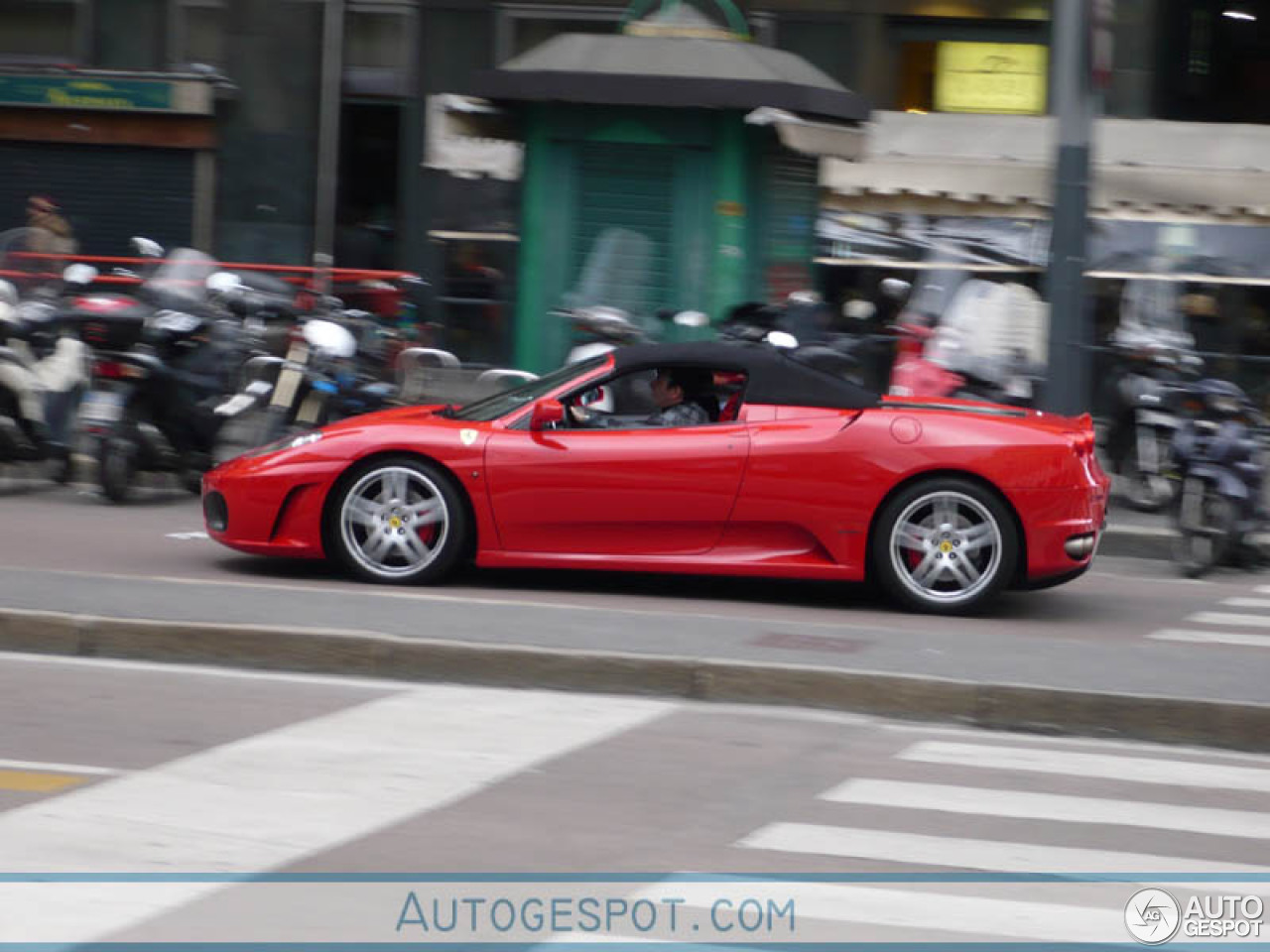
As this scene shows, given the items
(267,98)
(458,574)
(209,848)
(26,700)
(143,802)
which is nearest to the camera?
(209,848)

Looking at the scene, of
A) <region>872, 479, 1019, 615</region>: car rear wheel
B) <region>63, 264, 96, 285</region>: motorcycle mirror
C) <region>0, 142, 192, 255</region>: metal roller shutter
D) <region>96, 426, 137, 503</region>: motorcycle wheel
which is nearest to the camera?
<region>872, 479, 1019, 615</region>: car rear wheel

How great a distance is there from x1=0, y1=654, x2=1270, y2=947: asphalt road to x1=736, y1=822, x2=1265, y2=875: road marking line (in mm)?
12

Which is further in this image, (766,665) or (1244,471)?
(1244,471)

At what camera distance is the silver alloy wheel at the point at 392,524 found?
33.3 feet

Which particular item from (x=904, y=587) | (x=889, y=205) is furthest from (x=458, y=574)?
(x=889, y=205)

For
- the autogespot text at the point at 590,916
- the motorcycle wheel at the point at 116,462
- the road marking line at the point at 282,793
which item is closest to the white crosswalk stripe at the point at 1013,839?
the autogespot text at the point at 590,916

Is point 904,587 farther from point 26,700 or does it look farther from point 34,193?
point 34,193

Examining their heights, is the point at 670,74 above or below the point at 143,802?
above

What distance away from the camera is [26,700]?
7617 mm

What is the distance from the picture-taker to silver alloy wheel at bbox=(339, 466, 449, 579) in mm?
10141

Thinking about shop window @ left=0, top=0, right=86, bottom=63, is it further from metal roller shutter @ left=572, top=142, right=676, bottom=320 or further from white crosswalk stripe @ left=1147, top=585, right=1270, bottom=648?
white crosswalk stripe @ left=1147, top=585, right=1270, bottom=648

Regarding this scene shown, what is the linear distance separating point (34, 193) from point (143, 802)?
18154mm

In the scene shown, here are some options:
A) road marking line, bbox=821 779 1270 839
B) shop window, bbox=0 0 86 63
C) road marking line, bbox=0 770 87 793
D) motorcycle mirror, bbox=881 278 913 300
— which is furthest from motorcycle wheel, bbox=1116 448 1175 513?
shop window, bbox=0 0 86 63

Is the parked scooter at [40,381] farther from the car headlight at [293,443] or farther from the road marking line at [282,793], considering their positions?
the road marking line at [282,793]
